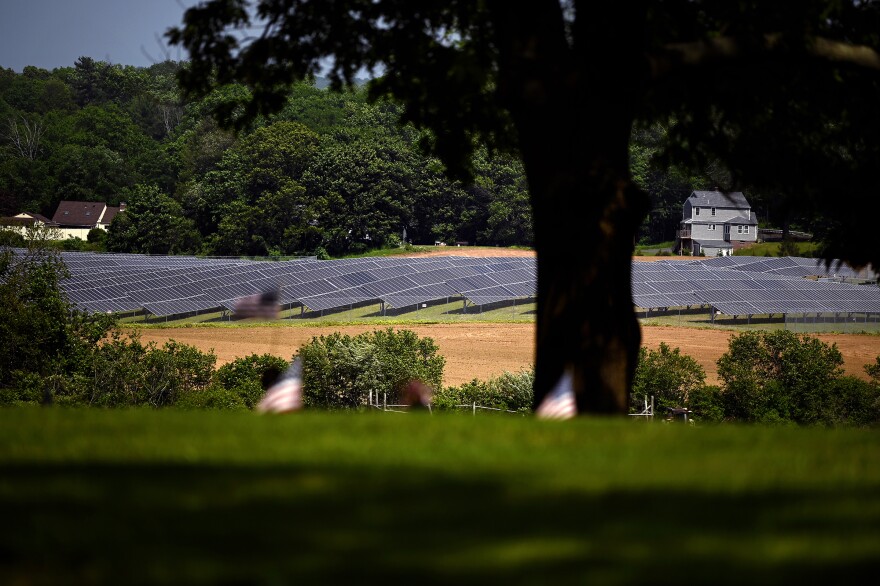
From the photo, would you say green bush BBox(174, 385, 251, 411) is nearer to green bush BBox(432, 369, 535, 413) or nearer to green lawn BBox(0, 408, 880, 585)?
green bush BBox(432, 369, 535, 413)

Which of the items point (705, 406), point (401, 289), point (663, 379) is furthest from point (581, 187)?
point (401, 289)

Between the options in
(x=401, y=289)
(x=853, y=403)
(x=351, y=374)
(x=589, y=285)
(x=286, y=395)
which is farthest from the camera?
(x=401, y=289)

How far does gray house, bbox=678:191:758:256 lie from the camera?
384 ft

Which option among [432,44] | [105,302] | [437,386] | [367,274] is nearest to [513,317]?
[367,274]

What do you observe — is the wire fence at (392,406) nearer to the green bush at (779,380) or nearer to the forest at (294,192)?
the green bush at (779,380)

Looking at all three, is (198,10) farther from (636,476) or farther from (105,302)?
(105,302)

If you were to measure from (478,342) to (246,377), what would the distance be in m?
20.6

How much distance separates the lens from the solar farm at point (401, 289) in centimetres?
5788

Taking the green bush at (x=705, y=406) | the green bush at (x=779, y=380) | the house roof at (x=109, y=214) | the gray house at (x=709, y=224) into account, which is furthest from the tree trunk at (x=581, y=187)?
the house roof at (x=109, y=214)

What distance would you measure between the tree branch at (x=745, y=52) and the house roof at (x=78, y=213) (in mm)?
123620

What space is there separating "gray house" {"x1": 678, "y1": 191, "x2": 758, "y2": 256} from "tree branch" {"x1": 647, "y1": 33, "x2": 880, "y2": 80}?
10487cm

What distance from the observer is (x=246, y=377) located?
32.2 metres

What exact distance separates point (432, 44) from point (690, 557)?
36.0ft

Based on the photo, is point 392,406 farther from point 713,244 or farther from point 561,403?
point 713,244
